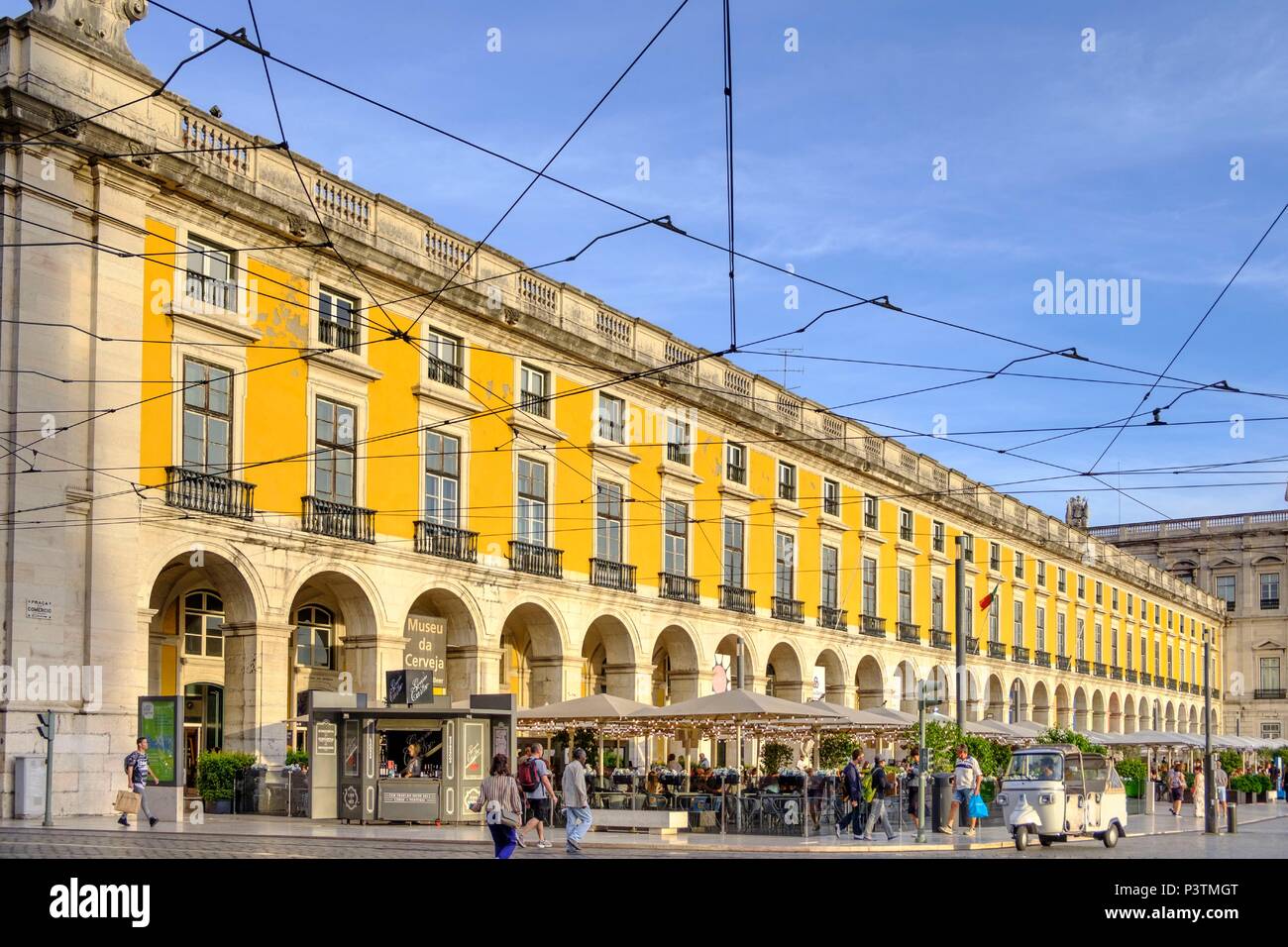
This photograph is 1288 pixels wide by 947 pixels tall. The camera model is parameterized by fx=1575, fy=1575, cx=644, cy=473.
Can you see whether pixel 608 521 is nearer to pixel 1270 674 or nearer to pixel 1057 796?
pixel 1057 796

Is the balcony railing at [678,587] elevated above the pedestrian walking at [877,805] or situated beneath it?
elevated above

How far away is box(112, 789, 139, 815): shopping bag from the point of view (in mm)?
22881

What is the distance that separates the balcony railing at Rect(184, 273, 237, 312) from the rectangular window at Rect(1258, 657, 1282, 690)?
3166 inches

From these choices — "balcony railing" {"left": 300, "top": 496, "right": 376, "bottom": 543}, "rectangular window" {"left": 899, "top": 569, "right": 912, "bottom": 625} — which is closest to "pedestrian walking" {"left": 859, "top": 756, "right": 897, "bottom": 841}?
"balcony railing" {"left": 300, "top": 496, "right": 376, "bottom": 543}

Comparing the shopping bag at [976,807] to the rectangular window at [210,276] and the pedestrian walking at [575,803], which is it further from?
the rectangular window at [210,276]

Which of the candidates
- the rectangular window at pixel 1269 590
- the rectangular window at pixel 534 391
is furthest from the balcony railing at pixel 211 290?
the rectangular window at pixel 1269 590

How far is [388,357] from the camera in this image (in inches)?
1266

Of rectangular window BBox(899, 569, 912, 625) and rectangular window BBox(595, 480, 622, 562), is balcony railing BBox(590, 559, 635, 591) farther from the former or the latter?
rectangular window BBox(899, 569, 912, 625)

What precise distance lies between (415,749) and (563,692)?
9741 mm

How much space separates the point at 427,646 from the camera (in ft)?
108

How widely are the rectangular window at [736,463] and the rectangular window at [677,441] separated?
2359 mm

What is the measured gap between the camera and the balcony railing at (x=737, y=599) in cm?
4322

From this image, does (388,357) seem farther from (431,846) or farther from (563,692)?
(431,846)
